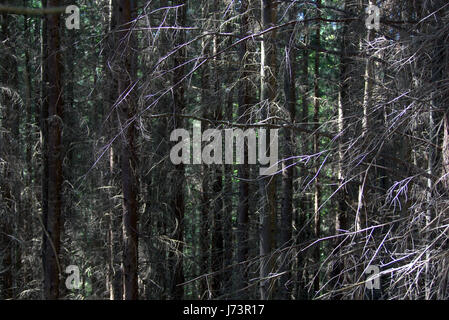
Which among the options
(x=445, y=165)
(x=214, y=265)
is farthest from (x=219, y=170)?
(x=445, y=165)

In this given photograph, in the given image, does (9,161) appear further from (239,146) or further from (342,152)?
(342,152)

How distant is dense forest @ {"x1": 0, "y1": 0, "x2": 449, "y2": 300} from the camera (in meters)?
4.87

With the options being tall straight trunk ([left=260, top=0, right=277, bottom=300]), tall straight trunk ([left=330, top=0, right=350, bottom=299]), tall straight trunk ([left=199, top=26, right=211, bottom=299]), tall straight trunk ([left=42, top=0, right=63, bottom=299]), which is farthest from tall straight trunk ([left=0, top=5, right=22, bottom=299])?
tall straight trunk ([left=330, top=0, right=350, bottom=299])

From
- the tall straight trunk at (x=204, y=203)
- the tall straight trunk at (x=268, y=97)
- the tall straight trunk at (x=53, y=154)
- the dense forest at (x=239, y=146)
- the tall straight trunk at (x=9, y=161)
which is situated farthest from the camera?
the tall straight trunk at (x=204, y=203)

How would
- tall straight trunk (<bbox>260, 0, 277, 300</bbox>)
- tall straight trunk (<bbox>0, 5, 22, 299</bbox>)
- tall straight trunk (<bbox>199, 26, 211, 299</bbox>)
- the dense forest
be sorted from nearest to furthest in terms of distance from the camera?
the dense forest, tall straight trunk (<bbox>260, 0, 277, 300</bbox>), tall straight trunk (<bbox>0, 5, 22, 299</bbox>), tall straight trunk (<bbox>199, 26, 211, 299</bbox>)

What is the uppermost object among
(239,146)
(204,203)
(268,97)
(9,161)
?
(268,97)

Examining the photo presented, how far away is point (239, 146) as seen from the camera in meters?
7.94

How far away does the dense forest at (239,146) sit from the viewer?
4.87 meters

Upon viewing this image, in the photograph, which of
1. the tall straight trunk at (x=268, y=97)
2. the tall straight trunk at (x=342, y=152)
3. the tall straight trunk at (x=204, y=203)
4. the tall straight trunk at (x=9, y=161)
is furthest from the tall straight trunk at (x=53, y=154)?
the tall straight trunk at (x=342, y=152)

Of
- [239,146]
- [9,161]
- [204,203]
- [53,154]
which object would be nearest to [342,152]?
[239,146]

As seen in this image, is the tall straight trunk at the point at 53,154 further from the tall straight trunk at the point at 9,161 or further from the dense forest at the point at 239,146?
the tall straight trunk at the point at 9,161

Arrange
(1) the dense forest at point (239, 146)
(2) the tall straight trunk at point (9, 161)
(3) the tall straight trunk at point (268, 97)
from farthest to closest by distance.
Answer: (2) the tall straight trunk at point (9, 161) < (3) the tall straight trunk at point (268, 97) < (1) the dense forest at point (239, 146)

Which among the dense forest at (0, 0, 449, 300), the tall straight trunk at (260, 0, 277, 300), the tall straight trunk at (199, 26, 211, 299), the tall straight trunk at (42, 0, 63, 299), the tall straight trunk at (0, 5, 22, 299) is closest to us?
the dense forest at (0, 0, 449, 300)

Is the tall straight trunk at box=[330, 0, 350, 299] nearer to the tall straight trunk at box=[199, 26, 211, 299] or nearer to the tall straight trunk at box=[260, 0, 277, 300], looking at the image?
the tall straight trunk at box=[260, 0, 277, 300]
